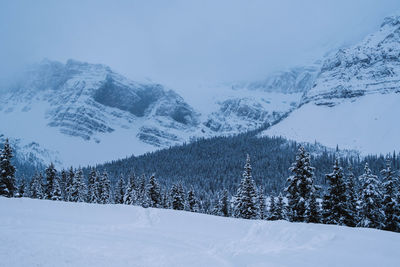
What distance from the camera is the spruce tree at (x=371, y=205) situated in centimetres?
2859

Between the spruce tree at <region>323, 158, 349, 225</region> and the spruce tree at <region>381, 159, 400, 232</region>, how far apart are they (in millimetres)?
4187

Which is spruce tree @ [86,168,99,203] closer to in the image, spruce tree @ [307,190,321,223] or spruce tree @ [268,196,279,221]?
spruce tree @ [268,196,279,221]

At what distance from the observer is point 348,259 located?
1386 centimetres

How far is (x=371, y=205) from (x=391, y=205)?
222cm

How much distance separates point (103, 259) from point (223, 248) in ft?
22.2

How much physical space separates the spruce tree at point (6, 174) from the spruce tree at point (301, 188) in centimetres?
3576

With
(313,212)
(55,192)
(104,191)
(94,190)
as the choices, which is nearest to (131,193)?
(104,191)

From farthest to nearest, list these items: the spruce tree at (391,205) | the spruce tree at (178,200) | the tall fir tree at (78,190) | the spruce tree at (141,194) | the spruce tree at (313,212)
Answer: the tall fir tree at (78,190)
the spruce tree at (141,194)
the spruce tree at (178,200)
the spruce tree at (313,212)
the spruce tree at (391,205)

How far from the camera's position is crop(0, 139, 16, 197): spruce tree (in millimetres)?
39312

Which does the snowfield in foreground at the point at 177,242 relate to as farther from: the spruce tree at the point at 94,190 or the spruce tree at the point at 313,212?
the spruce tree at the point at 94,190

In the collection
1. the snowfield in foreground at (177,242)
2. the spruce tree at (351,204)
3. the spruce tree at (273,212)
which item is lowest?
the snowfield in foreground at (177,242)

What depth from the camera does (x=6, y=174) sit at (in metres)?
39.8

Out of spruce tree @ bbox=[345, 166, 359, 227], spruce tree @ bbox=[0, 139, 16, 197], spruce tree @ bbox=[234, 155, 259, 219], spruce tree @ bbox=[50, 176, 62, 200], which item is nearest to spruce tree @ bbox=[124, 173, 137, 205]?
spruce tree @ bbox=[50, 176, 62, 200]

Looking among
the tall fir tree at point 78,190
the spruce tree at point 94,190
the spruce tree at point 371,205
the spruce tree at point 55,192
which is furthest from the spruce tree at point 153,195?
the spruce tree at point 371,205
